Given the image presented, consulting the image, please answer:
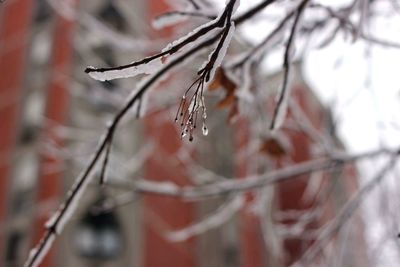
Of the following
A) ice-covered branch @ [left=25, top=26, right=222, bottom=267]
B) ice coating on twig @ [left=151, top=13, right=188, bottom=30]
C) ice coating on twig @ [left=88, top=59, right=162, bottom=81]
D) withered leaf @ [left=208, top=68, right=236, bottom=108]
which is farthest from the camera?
withered leaf @ [left=208, top=68, right=236, bottom=108]

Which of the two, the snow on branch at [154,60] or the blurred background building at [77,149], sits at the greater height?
the blurred background building at [77,149]

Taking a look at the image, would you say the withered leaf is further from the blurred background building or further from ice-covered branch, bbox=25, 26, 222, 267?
the blurred background building

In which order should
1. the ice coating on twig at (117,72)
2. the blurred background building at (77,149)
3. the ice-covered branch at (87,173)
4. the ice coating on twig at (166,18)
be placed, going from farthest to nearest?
1. the blurred background building at (77,149)
2. the ice coating on twig at (166,18)
3. the ice-covered branch at (87,173)
4. the ice coating on twig at (117,72)

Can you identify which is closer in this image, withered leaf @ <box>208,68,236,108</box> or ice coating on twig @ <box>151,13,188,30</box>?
ice coating on twig @ <box>151,13,188,30</box>

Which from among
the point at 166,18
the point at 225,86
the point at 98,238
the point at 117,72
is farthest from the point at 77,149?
the point at 117,72

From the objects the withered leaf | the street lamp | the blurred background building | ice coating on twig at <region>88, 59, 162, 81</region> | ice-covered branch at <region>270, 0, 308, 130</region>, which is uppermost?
the blurred background building

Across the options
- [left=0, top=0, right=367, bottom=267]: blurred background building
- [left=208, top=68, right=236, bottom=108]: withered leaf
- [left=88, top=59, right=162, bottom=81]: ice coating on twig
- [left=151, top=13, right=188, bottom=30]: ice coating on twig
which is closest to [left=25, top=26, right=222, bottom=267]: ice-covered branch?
[left=151, top=13, right=188, bottom=30]: ice coating on twig

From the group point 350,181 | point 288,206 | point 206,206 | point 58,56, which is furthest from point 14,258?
point 350,181

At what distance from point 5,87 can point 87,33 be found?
9.27ft

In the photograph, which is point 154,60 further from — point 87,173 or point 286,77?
point 286,77

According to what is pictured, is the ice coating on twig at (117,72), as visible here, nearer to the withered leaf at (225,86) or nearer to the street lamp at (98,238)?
the withered leaf at (225,86)

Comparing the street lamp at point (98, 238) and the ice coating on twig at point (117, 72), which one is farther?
the street lamp at point (98, 238)

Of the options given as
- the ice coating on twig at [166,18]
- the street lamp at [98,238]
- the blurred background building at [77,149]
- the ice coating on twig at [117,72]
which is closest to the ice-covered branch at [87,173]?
the ice coating on twig at [166,18]

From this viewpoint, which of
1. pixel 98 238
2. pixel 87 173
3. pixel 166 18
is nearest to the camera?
pixel 87 173
